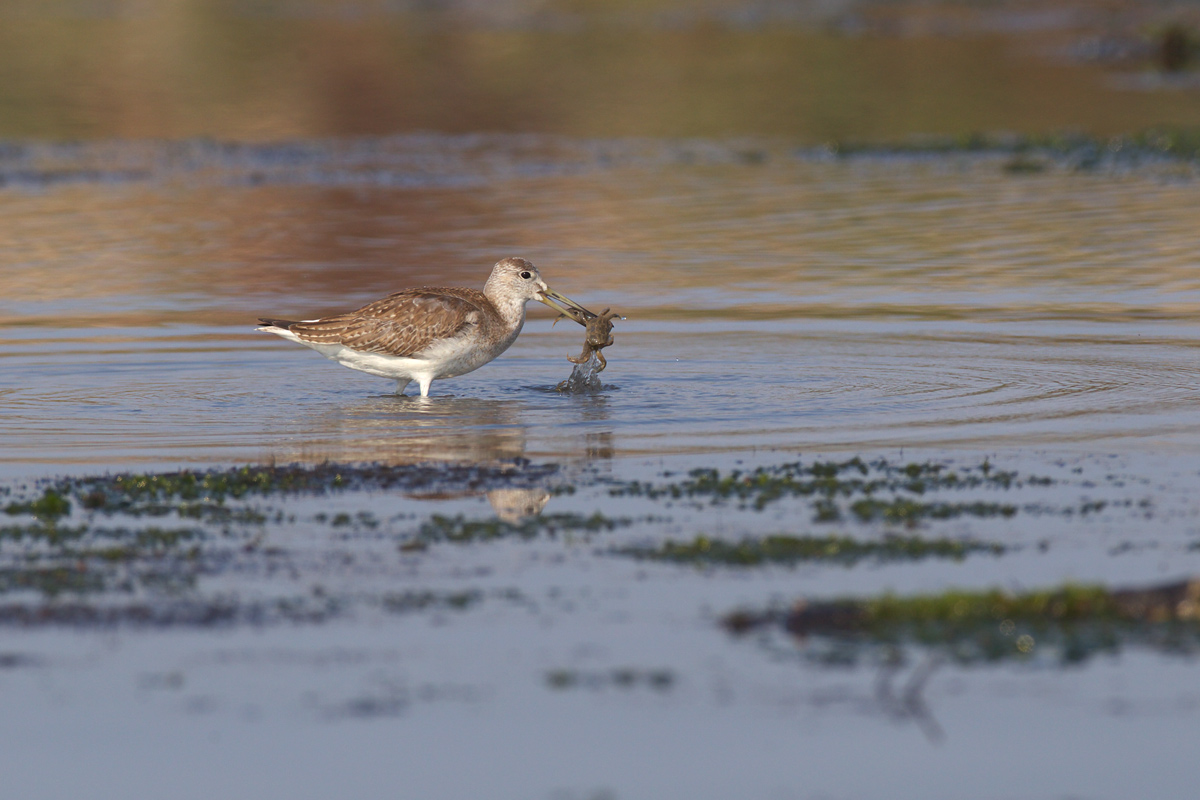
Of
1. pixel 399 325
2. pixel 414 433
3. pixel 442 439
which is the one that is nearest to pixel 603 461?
pixel 442 439

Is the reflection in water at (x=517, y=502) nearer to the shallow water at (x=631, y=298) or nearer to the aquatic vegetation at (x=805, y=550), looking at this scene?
the aquatic vegetation at (x=805, y=550)

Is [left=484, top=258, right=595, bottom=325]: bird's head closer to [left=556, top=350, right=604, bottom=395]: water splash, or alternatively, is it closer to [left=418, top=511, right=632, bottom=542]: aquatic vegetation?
[left=556, top=350, right=604, bottom=395]: water splash

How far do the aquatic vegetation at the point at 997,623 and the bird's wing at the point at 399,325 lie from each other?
7023mm

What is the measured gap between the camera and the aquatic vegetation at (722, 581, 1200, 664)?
23.6ft

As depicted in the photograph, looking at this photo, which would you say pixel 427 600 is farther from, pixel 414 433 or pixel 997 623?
pixel 414 433

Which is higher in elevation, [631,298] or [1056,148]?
[1056,148]

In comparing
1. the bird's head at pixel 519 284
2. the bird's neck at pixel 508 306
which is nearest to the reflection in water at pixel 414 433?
the bird's neck at pixel 508 306

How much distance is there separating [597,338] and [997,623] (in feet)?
23.7

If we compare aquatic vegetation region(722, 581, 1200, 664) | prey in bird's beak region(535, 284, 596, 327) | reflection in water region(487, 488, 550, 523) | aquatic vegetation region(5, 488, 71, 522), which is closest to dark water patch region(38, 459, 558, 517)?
aquatic vegetation region(5, 488, 71, 522)

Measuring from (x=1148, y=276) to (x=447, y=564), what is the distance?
12.5 metres

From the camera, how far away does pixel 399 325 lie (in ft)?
46.9

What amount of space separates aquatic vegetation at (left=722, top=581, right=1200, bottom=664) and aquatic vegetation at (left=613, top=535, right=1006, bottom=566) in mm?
955

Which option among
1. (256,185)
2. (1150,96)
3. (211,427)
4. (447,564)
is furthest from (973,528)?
(1150,96)

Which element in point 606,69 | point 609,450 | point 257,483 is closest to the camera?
point 257,483
